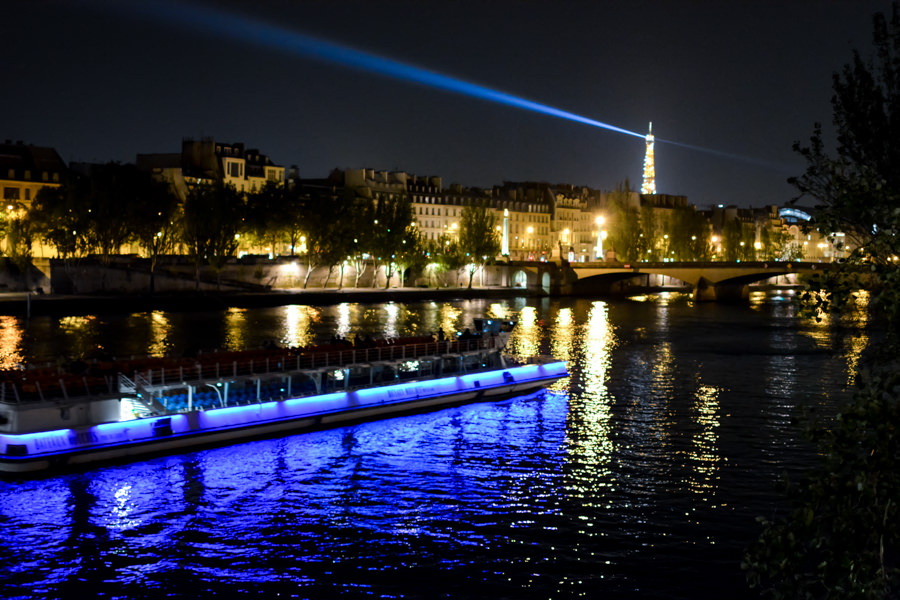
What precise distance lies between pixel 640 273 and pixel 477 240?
1933 cm

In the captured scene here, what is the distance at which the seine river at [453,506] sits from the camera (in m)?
19.6

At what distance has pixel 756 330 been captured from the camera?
240 feet

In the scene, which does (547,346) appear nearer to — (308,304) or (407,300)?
(308,304)

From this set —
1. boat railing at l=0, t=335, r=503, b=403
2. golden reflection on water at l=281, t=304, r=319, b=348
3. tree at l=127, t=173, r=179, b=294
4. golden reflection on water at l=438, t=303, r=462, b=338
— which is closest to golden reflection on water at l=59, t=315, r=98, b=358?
golden reflection on water at l=281, t=304, r=319, b=348

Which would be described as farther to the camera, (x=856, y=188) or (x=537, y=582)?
(x=537, y=582)

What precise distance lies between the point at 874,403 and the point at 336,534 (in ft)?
52.0

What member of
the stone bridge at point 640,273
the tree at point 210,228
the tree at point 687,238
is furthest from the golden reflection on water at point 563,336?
the tree at point 687,238

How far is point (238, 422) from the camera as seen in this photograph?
102 feet

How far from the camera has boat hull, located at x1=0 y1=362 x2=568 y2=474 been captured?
87.1 ft

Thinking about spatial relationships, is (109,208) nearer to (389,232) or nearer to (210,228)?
(210,228)

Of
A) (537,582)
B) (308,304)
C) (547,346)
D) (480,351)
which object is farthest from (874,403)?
(308,304)

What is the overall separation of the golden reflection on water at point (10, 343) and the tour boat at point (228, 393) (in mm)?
14697

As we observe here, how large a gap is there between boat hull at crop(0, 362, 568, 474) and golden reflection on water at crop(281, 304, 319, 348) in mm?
14327

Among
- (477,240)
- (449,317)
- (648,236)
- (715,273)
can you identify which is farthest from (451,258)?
(648,236)
